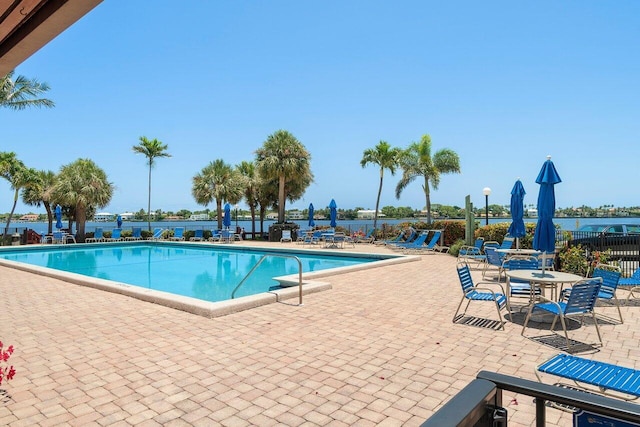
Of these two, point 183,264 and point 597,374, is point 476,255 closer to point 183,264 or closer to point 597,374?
point 597,374

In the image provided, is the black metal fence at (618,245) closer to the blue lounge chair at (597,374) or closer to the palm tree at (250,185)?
the blue lounge chair at (597,374)

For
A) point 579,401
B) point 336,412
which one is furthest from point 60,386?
point 579,401

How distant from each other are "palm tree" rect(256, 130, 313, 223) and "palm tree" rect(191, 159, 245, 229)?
287 cm

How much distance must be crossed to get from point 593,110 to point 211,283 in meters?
16.8

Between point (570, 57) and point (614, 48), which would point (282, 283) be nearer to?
point (570, 57)

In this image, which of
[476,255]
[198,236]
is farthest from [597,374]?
[198,236]

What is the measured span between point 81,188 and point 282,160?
40.4 ft

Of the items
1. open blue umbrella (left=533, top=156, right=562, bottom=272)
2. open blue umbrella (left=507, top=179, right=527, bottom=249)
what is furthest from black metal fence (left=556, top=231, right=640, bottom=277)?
open blue umbrella (left=533, top=156, right=562, bottom=272)

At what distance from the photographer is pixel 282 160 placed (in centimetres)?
2375

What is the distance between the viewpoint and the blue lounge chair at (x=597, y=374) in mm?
2480

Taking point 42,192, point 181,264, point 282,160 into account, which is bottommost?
point 181,264

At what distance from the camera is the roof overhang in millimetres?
1812

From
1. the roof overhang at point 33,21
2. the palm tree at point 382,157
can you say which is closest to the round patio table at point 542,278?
the roof overhang at point 33,21

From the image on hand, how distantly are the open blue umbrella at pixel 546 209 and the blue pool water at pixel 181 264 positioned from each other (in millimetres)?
5359
